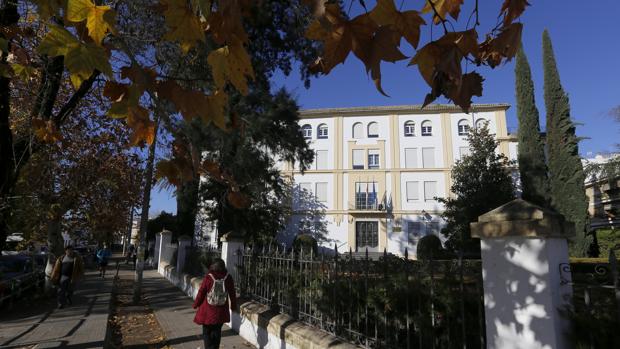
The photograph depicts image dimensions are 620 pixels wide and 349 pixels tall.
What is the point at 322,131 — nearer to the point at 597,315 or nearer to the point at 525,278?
the point at 525,278

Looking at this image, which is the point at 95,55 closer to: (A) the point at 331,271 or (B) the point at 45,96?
(B) the point at 45,96

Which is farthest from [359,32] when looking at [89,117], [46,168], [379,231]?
[379,231]

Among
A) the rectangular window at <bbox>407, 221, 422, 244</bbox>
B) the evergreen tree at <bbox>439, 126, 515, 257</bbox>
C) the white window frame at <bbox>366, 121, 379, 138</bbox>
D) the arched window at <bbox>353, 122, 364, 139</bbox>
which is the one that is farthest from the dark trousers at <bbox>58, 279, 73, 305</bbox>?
the white window frame at <bbox>366, 121, 379, 138</bbox>

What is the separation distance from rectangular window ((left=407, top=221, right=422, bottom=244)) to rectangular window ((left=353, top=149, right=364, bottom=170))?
7.18 meters

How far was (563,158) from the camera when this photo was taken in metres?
28.8

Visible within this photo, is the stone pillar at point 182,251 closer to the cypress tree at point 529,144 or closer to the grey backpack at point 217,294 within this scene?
the grey backpack at point 217,294

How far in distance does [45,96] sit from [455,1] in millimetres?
4470

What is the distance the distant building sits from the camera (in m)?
22.6

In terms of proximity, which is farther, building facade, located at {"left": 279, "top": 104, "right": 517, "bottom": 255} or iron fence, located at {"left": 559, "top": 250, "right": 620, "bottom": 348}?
building facade, located at {"left": 279, "top": 104, "right": 517, "bottom": 255}

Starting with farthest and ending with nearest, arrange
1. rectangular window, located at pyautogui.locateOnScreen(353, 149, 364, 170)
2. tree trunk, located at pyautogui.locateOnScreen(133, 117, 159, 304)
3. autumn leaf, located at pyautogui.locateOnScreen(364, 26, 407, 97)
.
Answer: rectangular window, located at pyautogui.locateOnScreen(353, 149, 364, 170) → tree trunk, located at pyautogui.locateOnScreen(133, 117, 159, 304) → autumn leaf, located at pyautogui.locateOnScreen(364, 26, 407, 97)

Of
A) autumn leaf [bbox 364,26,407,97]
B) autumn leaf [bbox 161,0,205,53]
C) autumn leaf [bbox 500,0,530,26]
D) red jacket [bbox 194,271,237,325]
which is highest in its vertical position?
autumn leaf [bbox 500,0,530,26]

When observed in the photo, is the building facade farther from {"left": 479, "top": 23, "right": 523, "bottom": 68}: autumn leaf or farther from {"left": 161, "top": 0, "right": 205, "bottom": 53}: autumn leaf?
{"left": 161, "top": 0, "right": 205, "bottom": 53}: autumn leaf

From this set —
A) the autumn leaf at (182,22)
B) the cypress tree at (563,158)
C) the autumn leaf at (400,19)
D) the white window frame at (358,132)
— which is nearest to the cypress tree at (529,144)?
the cypress tree at (563,158)

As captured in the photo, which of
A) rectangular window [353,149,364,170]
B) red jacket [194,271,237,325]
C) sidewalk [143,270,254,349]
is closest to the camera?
red jacket [194,271,237,325]
